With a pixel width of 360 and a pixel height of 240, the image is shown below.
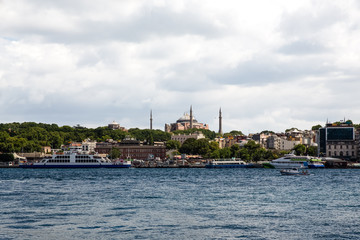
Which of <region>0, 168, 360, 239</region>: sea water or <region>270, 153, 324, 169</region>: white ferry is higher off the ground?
<region>270, 153, 324, 169</region>: white ferry

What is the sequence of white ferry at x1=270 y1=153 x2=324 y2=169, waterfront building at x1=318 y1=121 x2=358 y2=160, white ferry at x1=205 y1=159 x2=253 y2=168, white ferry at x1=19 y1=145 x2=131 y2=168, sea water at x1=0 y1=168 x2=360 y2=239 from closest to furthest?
sea water at x1=0 y1=168 x2=360 y2=239
white ferry at x1=270 y1=153 x2=324 y2=169
white ferry at x1=19 y1=145 x2=131 y2=168
white ferry at x1=205 y1=159 x2=253 y2=168
waterfront building at x1=318 y1=121 x2=358 y2=160

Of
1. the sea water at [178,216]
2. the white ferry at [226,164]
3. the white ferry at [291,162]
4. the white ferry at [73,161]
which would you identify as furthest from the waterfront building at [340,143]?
the sea water at [178,216]

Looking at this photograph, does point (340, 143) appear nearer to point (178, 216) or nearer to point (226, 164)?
point (226, 164)

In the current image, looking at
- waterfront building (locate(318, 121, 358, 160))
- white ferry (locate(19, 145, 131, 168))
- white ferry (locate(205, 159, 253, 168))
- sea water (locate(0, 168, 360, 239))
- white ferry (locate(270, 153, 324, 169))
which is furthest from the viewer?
waterfront building (locate(318, 121, 358, 160))

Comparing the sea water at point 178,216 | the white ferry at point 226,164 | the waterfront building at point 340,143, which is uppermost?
the waterfront building at point 340,143

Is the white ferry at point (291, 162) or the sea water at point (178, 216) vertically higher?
the white ferry at point (291, 162)

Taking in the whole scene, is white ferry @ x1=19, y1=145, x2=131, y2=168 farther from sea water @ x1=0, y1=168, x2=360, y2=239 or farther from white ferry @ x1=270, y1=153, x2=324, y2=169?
sea water @ x1=0, y1=168, x2=360, y2=239

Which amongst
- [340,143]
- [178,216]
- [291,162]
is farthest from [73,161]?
[178,216]

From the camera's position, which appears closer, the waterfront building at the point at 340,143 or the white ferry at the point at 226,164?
the white ferry at the point at 226,164

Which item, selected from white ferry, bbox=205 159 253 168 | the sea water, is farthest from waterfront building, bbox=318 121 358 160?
the sea water

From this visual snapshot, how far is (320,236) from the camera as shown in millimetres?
25375

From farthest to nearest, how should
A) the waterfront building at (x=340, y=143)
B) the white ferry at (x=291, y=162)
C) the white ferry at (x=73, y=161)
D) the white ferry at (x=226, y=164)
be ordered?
the waterfront building at (x=340, y=143) < the white ferry at (x=226, y=164) < the white ferry at (x=73, y=161) < the white ferry at (x=291, y=162)

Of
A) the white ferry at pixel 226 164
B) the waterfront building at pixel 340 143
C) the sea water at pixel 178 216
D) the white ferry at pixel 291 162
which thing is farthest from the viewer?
the waterfront building at pixel 340 143

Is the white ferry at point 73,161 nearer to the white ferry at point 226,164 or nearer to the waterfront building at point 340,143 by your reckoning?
the white ferry at point 226,164
